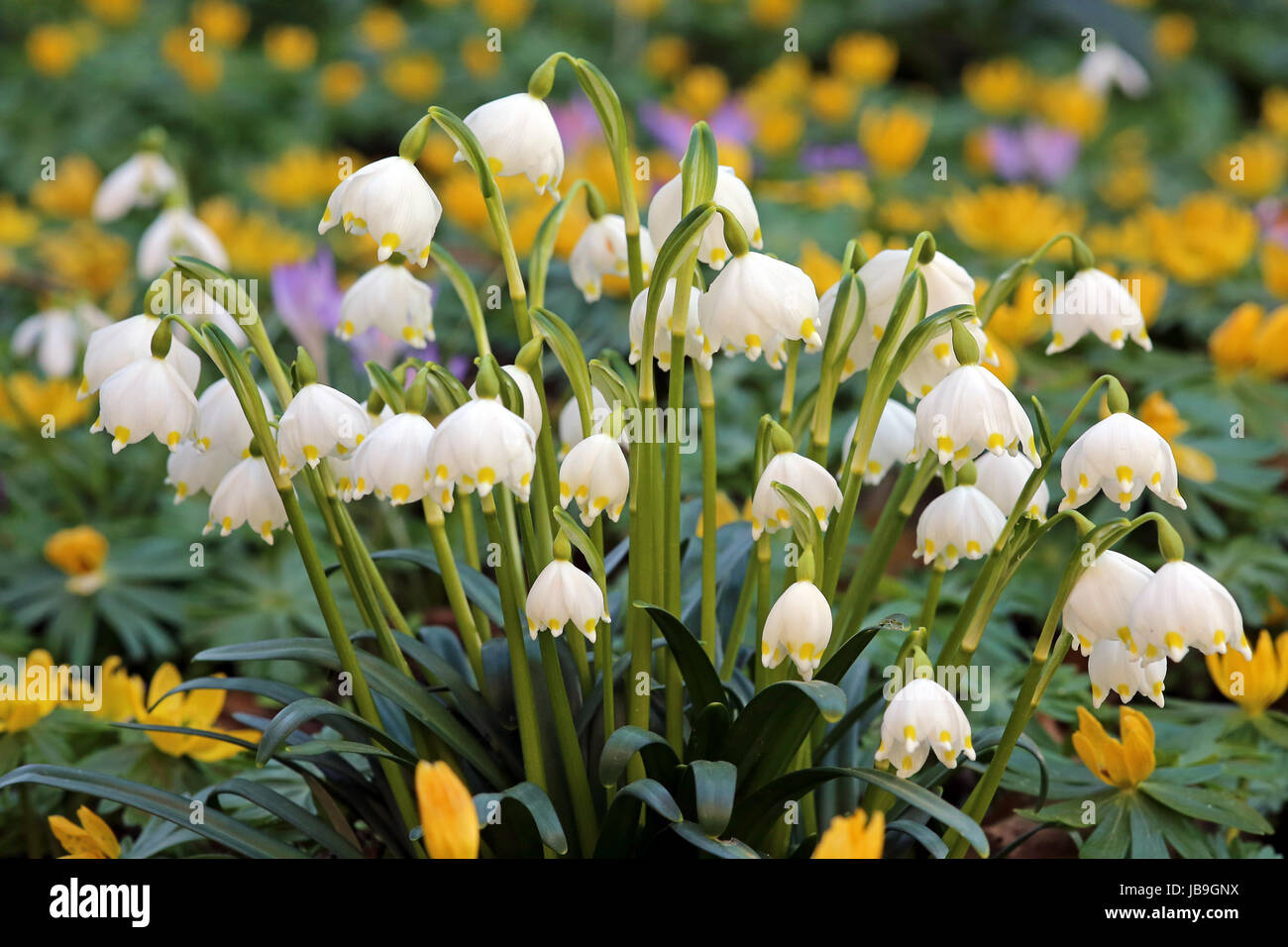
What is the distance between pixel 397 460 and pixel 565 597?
198mm

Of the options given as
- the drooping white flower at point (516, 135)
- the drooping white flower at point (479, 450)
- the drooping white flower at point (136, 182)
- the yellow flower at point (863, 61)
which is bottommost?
the drooping white flower at point (479, 450)

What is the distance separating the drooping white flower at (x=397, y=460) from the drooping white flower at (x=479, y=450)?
2 centimetres

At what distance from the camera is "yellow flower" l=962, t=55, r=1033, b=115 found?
4184mm

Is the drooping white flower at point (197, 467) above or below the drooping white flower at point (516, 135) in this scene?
below

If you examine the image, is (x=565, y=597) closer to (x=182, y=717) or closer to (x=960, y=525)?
(x=960, y=525)

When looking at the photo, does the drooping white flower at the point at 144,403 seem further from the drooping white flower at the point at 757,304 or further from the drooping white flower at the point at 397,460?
the drooping white flower at the point at 757,304

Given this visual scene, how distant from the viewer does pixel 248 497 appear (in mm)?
1234

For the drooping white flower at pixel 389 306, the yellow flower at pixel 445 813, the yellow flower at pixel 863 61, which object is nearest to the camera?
the yellow flower at pixel 445 813

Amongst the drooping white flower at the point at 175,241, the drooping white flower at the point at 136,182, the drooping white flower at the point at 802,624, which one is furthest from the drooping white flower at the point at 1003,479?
the drooping white flower at the point at 136,182

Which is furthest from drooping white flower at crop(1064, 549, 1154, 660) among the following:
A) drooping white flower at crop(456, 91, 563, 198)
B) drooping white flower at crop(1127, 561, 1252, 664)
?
drooping white flower at crop(456, 91, 563, 198)

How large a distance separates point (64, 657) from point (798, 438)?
1426 mm

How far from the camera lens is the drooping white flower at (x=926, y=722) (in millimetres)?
1078

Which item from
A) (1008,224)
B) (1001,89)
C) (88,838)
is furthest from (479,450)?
(1001,89)
